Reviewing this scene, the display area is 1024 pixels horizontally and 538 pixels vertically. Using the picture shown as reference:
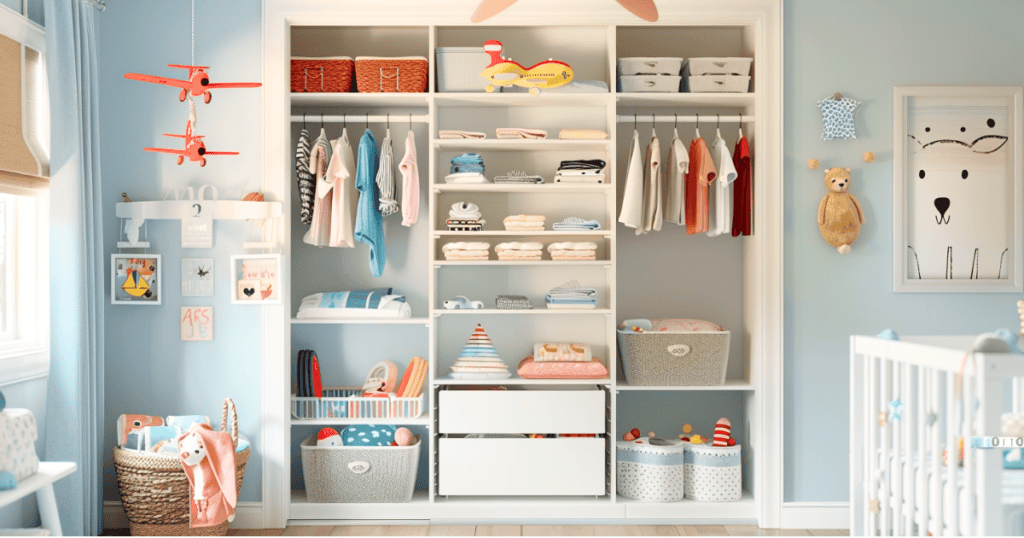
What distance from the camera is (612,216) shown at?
3.22 meters

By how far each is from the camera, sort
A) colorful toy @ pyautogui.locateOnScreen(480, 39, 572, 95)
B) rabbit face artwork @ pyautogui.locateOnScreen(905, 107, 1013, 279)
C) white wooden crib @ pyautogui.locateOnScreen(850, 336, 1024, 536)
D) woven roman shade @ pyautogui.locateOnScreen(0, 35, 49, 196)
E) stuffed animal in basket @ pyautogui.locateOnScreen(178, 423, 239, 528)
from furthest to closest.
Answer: rabbit face artwork @ pyautogui.locateOnScreen(905, 107, 1013, 279) < stuffed animal in basket @ pyautogui.locateOnScreen(178, 423, 239, 528) < woven roman shade @ pyautogui.locateOnScreen(0, 35, 49, 196) < colorful toy @ pyautogui.locateOnScreen(480, 39, 572, 95) < white wooden crib @ pyautogui.locateOnScreen(850, 336, 1024, 536)

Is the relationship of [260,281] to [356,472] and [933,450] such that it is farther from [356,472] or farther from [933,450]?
[933,450]

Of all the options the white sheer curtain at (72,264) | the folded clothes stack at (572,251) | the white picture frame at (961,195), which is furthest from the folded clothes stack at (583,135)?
the white sheer curtain at (72,264)

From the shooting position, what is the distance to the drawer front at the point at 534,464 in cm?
318

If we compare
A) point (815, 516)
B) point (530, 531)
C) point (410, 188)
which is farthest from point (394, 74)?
point (815, 516)

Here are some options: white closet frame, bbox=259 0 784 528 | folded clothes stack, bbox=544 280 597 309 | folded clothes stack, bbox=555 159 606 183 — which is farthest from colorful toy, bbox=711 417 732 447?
folded clothes stack, bbox=555 159 606 183

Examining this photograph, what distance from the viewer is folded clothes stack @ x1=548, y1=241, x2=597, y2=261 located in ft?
10.6

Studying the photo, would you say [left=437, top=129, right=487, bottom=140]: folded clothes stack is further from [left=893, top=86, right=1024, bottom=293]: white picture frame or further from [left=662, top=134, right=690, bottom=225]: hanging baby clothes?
[left=893, top=86, right=1024, bottom=293]: white picture frame

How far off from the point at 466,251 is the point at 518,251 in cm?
24

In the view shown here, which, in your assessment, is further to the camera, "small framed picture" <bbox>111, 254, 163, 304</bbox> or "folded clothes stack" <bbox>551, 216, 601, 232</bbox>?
"folded clothes stack" <bbox>551, 216, 601, 232</bbox>

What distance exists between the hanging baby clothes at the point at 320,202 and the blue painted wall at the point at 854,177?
2.07m

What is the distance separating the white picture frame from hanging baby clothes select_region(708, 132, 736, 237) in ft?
2.38

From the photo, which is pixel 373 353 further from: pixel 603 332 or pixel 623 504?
pixel 623 504

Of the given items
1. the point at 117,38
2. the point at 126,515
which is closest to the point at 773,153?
the point at 117,38
